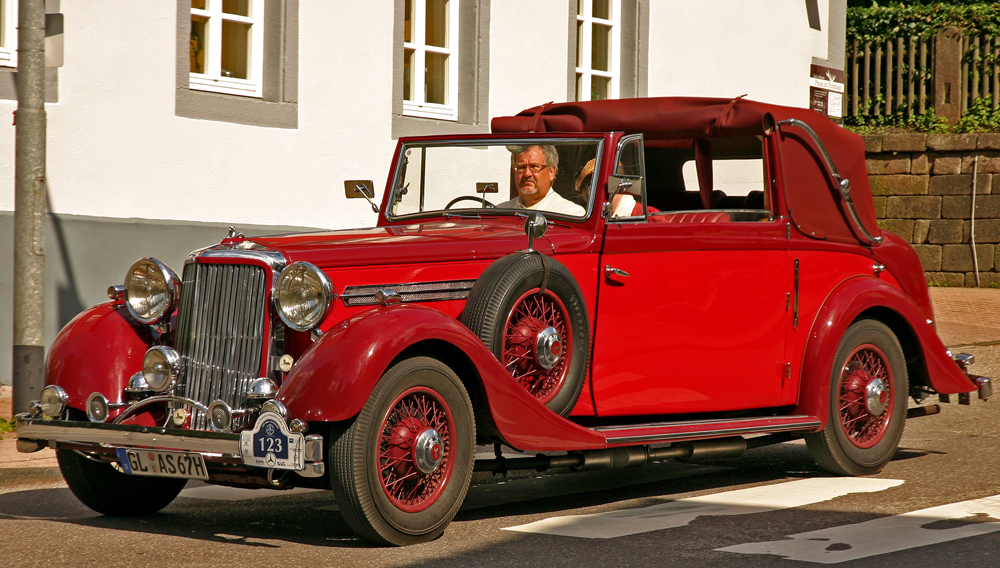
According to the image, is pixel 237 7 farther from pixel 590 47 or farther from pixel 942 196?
pixel 942 196

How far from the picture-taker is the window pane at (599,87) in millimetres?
14328

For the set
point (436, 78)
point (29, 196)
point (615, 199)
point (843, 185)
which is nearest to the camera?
point (615, 199)

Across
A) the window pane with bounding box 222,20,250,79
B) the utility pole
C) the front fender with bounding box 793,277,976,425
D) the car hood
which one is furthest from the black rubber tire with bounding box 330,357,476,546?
the window pane with bounding box 222,20,250,79

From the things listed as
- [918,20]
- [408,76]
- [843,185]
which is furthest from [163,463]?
[918,20]

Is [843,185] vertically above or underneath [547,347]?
above

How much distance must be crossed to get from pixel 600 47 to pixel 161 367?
33.2 feet

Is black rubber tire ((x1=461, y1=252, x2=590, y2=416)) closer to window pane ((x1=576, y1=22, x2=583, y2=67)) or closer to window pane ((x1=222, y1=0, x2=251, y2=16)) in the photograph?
window pane ((x1=222, y1=0, x2=251, y2=16))

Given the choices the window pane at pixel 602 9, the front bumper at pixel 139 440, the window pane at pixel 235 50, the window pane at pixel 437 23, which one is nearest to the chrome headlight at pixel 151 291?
the front bumper at pixel 139 440

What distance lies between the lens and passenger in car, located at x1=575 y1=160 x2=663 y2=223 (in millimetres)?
6178

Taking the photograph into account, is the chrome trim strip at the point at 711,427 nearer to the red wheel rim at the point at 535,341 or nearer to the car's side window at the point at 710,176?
the red wheel rim at the point at 535,341

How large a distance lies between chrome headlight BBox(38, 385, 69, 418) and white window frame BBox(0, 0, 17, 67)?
16.0 ft

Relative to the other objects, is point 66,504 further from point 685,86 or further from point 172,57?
point 685,86

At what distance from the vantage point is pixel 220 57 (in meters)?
10.9

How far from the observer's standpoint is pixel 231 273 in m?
5.17
